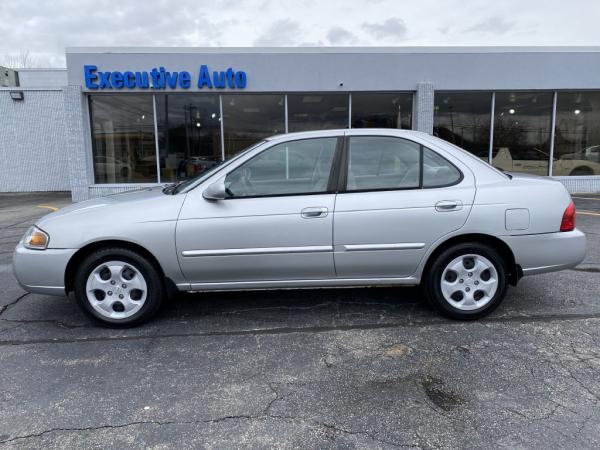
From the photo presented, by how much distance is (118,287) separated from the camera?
3.85 metres

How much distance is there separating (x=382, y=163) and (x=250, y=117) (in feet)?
30.8

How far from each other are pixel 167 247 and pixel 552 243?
3250mm

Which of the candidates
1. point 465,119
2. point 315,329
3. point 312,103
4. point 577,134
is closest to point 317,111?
point 312,103

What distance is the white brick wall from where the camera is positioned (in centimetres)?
1620

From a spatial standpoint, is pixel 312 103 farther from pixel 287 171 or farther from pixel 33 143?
pixel 33 143

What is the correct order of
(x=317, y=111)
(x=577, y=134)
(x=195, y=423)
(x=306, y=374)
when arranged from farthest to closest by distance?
(x=577, y=134), (x=317, y=111), (x=306, y=374), (x=195, y=423)

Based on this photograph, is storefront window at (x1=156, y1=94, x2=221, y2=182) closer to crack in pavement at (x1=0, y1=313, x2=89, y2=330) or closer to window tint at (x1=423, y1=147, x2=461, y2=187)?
crack in pavement at (x1=0, y1=313, x2=89, y2=330)

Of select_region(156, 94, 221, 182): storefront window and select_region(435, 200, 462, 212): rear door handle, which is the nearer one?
select_region(435, 200, 462, 212): rear door handle

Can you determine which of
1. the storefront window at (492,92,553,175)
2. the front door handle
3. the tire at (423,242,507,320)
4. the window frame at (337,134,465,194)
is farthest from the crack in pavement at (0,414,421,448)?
the storefront window at (492,92,553,175)

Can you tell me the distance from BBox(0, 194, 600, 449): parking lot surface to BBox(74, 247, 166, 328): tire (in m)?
0.16

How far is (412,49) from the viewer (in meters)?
12.2

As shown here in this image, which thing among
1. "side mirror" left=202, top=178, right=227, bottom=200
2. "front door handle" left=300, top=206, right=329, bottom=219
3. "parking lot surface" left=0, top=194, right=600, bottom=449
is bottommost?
"parking lot surface" left=0, top=194, right=600, bottom=449

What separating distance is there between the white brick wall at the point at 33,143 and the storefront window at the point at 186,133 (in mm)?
6024

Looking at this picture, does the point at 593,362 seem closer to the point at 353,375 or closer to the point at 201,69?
the point at 353,375
